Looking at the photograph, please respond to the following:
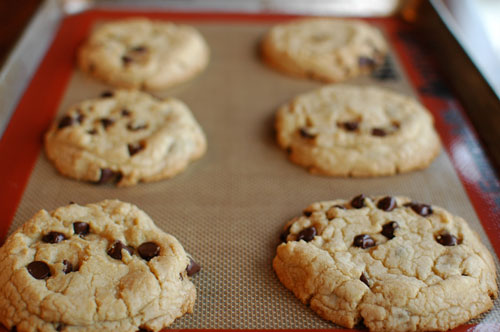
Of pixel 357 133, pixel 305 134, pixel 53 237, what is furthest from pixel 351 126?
pixel 53 237

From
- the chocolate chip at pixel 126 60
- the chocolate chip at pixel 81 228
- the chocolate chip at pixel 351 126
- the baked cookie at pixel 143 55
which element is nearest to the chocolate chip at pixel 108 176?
the chocolate chip at pixel 81 228

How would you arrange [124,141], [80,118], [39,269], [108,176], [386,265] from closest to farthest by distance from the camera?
[39,269] → [386,265] → [108,176] → [124,141] → [80,118]

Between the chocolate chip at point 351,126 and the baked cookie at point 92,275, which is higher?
the chocolate chip at point 351,126

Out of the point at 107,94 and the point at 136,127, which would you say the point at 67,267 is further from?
the point at 107,94

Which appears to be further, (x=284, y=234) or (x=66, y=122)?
(x=66, y=122)

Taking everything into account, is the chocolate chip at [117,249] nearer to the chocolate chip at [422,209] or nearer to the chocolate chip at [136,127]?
the chocolate chip at [136,127]

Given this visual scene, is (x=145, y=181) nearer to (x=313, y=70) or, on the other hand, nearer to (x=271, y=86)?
(x=271, y=86)

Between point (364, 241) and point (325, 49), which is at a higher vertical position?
point (325, 49)
